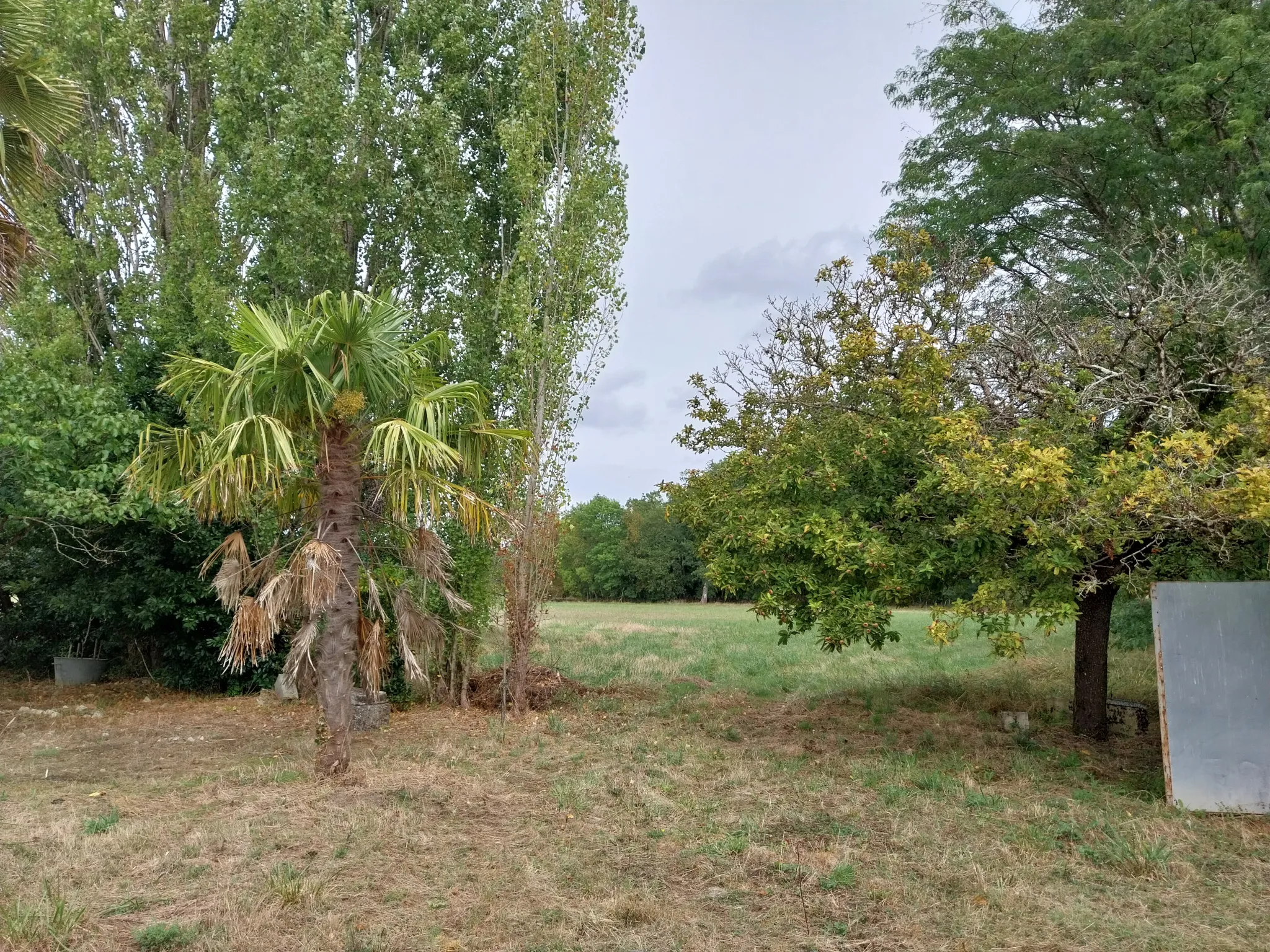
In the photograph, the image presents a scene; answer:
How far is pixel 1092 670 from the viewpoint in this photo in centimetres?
972

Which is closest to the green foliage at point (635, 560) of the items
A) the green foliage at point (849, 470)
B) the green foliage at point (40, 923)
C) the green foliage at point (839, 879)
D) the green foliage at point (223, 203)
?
the green foliage at point (223, 203)

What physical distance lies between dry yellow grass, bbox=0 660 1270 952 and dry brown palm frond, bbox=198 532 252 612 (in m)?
1.74

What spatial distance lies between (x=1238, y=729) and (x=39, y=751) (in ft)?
39.4

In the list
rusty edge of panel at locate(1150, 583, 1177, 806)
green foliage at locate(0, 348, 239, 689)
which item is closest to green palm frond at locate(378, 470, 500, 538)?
green foliage at locate(0, 348, 239, 689)

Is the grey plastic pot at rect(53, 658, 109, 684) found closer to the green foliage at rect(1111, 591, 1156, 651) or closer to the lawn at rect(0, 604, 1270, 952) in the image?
the lawn at rect(0, 604, 1270, 952)

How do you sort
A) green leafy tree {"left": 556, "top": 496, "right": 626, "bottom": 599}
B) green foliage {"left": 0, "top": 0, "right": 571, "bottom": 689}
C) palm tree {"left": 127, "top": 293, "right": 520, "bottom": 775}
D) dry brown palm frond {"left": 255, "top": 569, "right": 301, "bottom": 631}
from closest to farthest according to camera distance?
1. dry brown palm frond {"left": 255, "top": 569, "right": 301, "bottom": 631}
2. palm tree {"left": 127, "top": 293, "right": 520, "bottom": 775}
3. green foliage {"left": 0, "top": 0, "right": 571, "bottom": 689}
4. green leafy tree {"left": 556, "top": 496, "right": 626, "bottom": 599}

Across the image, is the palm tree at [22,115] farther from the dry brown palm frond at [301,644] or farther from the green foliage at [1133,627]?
the green foliage at [1133,627]

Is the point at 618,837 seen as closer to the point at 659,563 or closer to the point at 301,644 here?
the point at 301,644

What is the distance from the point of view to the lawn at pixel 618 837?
15.4 ft

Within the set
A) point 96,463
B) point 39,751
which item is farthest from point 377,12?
point 39,751

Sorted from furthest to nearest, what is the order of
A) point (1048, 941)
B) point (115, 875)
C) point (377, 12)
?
point (377, 12), point (115, 875), point (1048, 941)

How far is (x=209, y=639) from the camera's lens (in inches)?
511

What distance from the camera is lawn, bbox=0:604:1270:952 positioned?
468 cm

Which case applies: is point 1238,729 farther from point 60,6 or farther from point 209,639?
point 60,6
